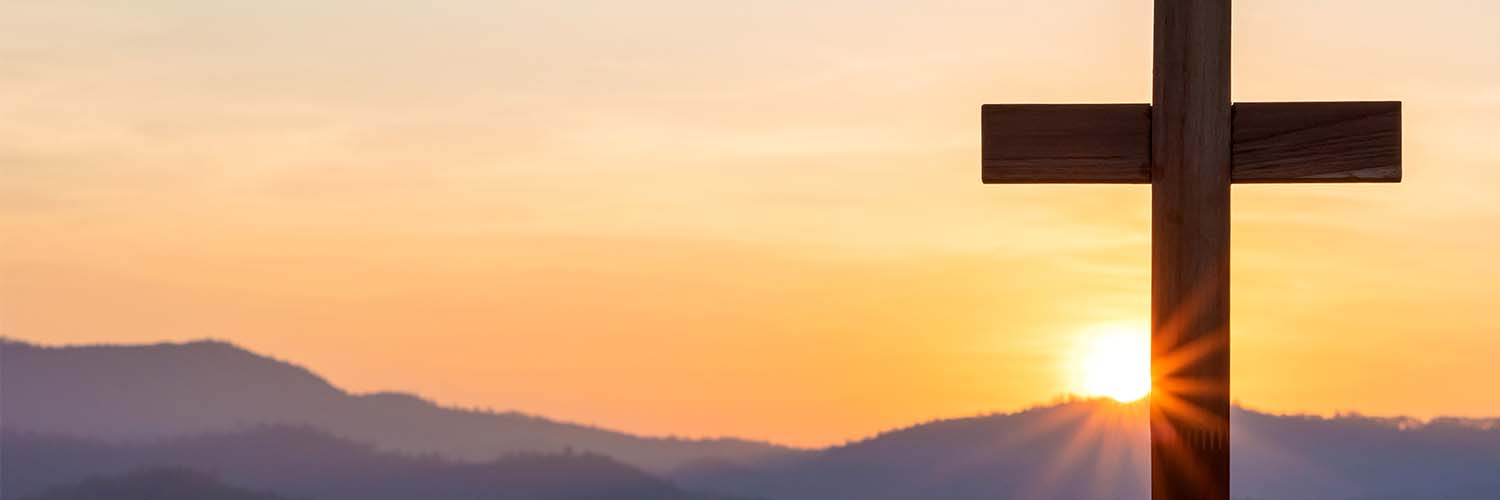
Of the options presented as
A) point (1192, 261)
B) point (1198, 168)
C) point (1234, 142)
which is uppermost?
point (1234, 142)

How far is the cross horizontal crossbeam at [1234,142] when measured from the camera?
6.73 metres

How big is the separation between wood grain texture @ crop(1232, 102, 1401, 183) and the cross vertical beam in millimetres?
246

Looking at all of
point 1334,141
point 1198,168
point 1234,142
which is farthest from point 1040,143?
point 1334,141

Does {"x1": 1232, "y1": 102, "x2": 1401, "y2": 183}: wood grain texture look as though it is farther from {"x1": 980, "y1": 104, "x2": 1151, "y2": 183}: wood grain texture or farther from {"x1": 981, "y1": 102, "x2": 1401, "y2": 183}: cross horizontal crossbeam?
{"x1": 980, "y1": 104, "x2": 1151, "y2": 183}: wood grain texture

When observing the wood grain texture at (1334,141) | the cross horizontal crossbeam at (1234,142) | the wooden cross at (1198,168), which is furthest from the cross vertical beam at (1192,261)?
the wood grain texture at (1334,141)

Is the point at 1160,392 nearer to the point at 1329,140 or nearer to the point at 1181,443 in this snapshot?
the point at 1181,443

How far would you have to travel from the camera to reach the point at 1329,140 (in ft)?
22.4

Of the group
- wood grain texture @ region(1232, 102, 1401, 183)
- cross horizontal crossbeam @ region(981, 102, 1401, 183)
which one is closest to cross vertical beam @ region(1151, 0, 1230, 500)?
cross horizontal crossbeam @ region(981, 102, 1401, 183)

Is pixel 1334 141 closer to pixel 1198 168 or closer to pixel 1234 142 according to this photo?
pixel 1234 142

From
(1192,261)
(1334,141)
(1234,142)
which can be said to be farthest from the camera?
(1334,141)

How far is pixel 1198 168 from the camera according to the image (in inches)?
261

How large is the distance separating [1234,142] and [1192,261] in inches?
19.1

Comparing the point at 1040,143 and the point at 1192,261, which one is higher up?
the point at 1040,143

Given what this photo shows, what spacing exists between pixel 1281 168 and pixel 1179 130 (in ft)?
1.45
